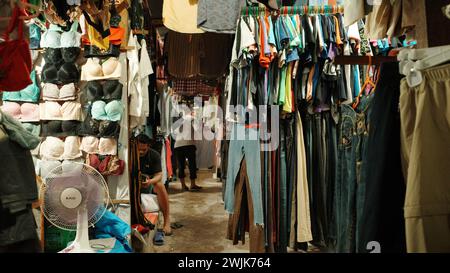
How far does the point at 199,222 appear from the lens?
172 inches

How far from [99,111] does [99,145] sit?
31 cm

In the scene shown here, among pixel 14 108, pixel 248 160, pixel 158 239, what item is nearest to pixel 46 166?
pixel 14 108

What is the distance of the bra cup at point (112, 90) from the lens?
2.79m

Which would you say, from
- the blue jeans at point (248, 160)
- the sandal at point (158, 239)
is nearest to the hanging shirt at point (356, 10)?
the blue jeans at point (248, 160)

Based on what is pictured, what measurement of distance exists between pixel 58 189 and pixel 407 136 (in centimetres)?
175

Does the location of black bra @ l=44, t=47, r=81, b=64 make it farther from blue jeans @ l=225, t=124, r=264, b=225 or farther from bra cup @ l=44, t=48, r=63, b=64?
blue jeans @ l=225, t=124, r=264, b=225

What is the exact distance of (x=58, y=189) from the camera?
1.78 m

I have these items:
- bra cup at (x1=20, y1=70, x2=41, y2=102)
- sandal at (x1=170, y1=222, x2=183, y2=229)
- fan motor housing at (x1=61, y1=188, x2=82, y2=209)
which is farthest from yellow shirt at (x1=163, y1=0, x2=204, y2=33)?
sandal at (x1=170, y1=222, x2=183, y2=229)

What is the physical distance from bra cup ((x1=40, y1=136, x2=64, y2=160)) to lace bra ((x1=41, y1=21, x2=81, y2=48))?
88 cm

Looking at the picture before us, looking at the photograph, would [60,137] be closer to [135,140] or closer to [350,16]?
[135,140]

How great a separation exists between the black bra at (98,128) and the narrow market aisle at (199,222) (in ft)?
4.62

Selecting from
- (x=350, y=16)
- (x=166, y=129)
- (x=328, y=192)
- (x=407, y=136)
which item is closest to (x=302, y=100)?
(x=328, y=192)

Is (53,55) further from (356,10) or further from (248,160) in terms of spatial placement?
(356,10)
